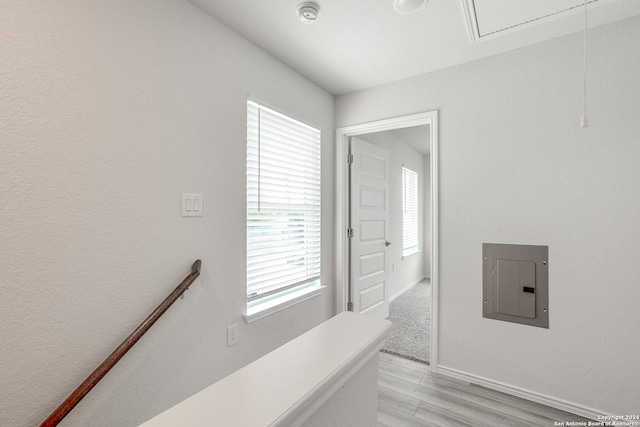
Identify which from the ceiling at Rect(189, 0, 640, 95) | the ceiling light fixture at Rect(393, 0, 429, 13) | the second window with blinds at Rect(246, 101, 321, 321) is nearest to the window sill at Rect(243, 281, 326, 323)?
the second window with blinds at Rect(246, 101, 321, 321)

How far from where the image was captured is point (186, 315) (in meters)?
1.70

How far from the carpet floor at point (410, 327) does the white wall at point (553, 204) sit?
40 cm

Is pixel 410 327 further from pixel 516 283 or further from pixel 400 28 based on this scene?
pixel 400 28

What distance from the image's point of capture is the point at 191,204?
5.71ft

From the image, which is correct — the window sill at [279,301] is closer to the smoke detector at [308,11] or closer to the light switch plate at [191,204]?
the light switch plate at [191,204]

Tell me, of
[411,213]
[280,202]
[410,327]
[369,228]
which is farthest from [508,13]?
[411,213]

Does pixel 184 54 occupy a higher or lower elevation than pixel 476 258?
higher

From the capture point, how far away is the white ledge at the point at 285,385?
55 centimetres

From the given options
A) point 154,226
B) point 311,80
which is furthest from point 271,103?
point 154,226

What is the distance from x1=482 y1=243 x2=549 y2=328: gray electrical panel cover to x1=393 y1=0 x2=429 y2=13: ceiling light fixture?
1693 millimetres

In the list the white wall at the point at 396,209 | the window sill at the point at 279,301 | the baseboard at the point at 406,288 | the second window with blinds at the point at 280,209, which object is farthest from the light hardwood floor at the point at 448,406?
the baseboard at the point at 406,288

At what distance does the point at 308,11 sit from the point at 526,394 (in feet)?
9.62

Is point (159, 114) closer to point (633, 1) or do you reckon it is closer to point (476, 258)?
point (476, 258)

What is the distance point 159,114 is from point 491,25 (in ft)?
6.88
